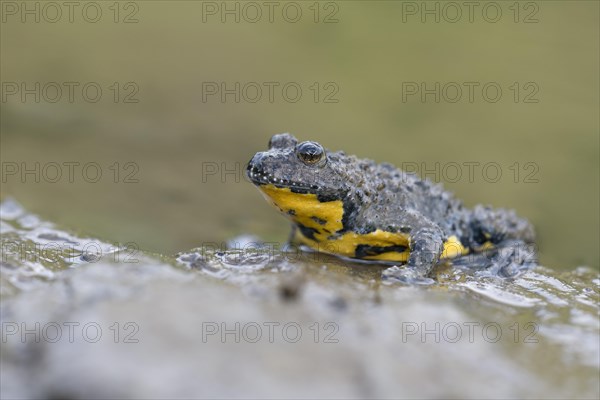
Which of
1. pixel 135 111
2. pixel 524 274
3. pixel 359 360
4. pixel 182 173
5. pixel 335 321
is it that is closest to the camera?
pixel 359 360

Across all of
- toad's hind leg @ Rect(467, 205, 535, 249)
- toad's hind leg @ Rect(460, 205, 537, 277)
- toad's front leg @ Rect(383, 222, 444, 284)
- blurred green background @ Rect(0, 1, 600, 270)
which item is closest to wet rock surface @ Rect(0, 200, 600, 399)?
toad's front leg @ Rect(383, 222, 444, 284)

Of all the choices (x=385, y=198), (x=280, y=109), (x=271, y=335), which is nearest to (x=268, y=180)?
(x=385, y=198)

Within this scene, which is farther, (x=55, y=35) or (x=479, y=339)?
(x=55, y=35)

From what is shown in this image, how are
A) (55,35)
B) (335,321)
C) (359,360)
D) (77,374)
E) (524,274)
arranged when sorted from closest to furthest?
(77,374) < (359,360) < (335,321) < (524,274) < (55,35)

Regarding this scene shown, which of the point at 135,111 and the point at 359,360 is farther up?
the point at 135,111

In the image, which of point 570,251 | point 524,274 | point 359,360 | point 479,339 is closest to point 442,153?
point 570,251

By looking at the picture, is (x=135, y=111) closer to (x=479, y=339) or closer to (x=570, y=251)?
(x=570, y=251)

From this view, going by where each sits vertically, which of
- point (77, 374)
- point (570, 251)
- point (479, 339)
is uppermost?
point (77, 374)

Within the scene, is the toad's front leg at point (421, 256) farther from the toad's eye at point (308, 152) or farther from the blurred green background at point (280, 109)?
the blurred green background at point (280, 109)
